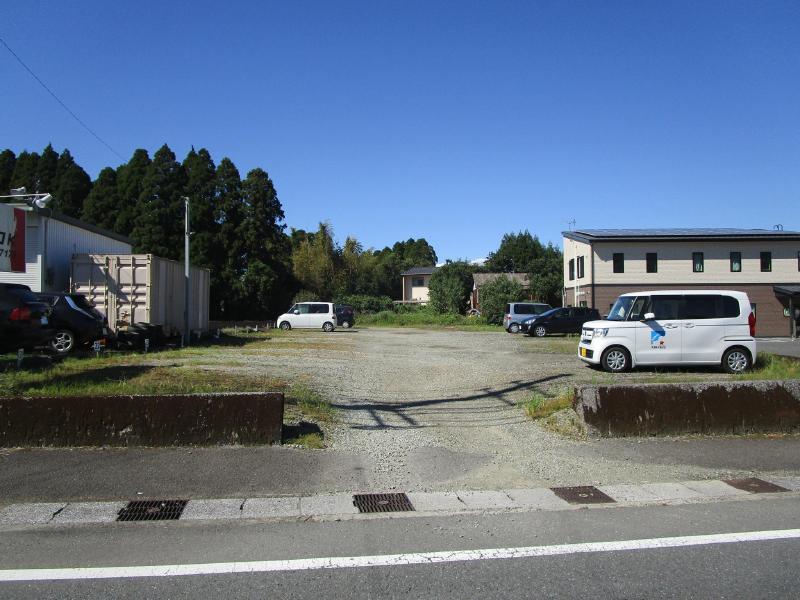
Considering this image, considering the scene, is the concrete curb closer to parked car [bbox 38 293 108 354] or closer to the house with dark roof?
parked car [bbox 38 293 108 354]

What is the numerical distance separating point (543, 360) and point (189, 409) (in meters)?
11.9

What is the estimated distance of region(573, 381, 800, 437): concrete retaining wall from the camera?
28.4 ft

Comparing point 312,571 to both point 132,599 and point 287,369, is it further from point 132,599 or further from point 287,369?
point 287,369

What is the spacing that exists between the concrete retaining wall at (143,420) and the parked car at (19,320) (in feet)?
22.4

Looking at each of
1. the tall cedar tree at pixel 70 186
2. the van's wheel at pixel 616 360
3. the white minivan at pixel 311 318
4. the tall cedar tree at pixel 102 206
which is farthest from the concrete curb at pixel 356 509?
the tall cedar tree at pixel 70 186

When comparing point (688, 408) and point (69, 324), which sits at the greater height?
point (69, 324)

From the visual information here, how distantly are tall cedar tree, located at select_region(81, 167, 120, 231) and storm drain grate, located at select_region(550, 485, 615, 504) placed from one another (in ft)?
159

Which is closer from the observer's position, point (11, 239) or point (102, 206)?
point (11, 239)

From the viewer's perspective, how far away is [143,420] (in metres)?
7.64

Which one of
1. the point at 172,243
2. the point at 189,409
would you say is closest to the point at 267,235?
the point at 172,243

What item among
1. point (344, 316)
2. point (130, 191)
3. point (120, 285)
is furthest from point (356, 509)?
point (130, 191)

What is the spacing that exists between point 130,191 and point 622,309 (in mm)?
43624

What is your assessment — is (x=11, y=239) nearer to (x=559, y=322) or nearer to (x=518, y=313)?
(x=559, y=322)

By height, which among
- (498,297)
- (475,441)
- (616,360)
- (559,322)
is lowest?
(475,441)
